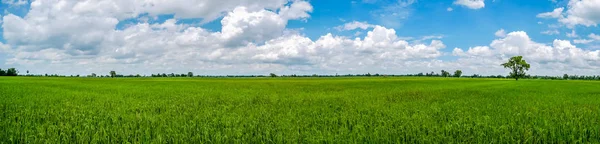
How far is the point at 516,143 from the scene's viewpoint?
780cm

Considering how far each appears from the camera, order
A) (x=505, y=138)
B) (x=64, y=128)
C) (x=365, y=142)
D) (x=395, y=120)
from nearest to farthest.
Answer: (x=365, y=142)
(x=505, y=138)
(x=64, y=128)
(x=395, y=120)

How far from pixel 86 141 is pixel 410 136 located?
744cm

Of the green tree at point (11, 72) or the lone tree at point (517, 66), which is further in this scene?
the green tree at point (11, 72)

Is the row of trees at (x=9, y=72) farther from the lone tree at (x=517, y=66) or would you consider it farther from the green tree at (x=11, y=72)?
the lone tree at (x=517, y=66)

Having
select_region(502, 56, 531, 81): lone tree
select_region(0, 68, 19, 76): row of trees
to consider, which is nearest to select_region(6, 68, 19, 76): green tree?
select_region(0, 68, 19, 76): row of trees

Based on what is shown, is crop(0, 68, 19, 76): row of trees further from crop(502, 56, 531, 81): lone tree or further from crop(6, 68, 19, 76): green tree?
crop(502, 56, 531, 81): lone tree

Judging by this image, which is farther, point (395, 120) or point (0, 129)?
A: point (395, 120)

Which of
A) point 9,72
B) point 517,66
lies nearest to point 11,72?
point 9,72

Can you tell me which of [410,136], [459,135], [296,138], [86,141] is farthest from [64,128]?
[459,135]

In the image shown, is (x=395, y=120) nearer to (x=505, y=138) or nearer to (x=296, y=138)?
(x=505, y=138)

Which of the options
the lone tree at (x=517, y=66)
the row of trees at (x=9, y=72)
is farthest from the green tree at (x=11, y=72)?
the lone tree at (x=517, y=66)

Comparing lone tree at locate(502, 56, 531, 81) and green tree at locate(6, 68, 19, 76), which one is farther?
green tree at locate(6, 68, 19, 76)

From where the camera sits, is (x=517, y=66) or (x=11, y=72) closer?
(x=517, y=66)

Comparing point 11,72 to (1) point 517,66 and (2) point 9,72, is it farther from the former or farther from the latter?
(1) point 517,66
